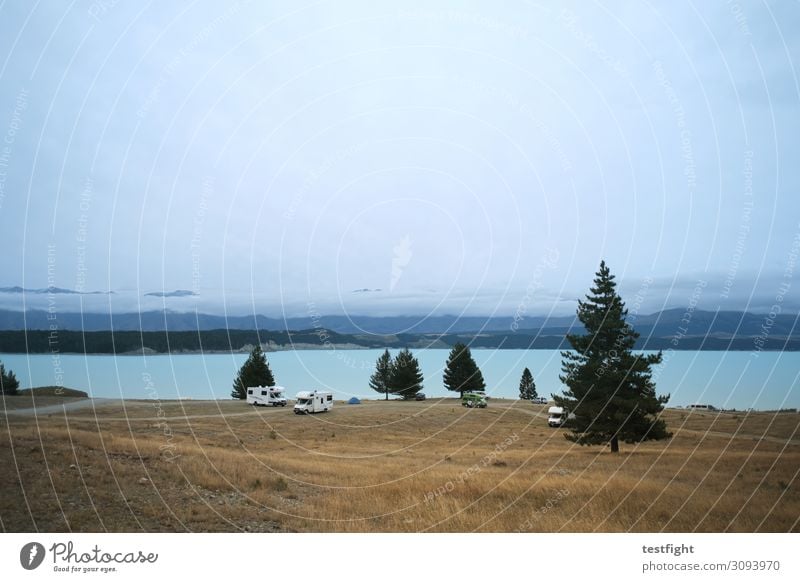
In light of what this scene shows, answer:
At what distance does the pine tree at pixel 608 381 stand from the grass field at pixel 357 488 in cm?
204

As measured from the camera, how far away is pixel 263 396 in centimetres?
3747

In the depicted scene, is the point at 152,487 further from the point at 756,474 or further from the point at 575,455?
the point at 575,455

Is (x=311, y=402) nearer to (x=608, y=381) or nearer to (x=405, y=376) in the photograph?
(x=405, y=376)

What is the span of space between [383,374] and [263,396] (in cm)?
1755

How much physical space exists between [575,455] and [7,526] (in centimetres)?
1922

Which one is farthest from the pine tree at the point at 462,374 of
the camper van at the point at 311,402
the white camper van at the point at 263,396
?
the white camper van at the point at 263,396

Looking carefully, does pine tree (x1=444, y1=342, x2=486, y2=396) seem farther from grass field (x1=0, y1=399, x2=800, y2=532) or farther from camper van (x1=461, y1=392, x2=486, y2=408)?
grass field (x1=0, y1=399, x2=800, y2=532)

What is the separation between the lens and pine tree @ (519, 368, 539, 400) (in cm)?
6369

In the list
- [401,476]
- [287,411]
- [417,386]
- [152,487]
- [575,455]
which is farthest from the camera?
[417,386]

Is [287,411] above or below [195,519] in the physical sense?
below

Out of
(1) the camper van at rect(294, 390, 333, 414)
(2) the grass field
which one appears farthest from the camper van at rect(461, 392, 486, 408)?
(2) the grass field
